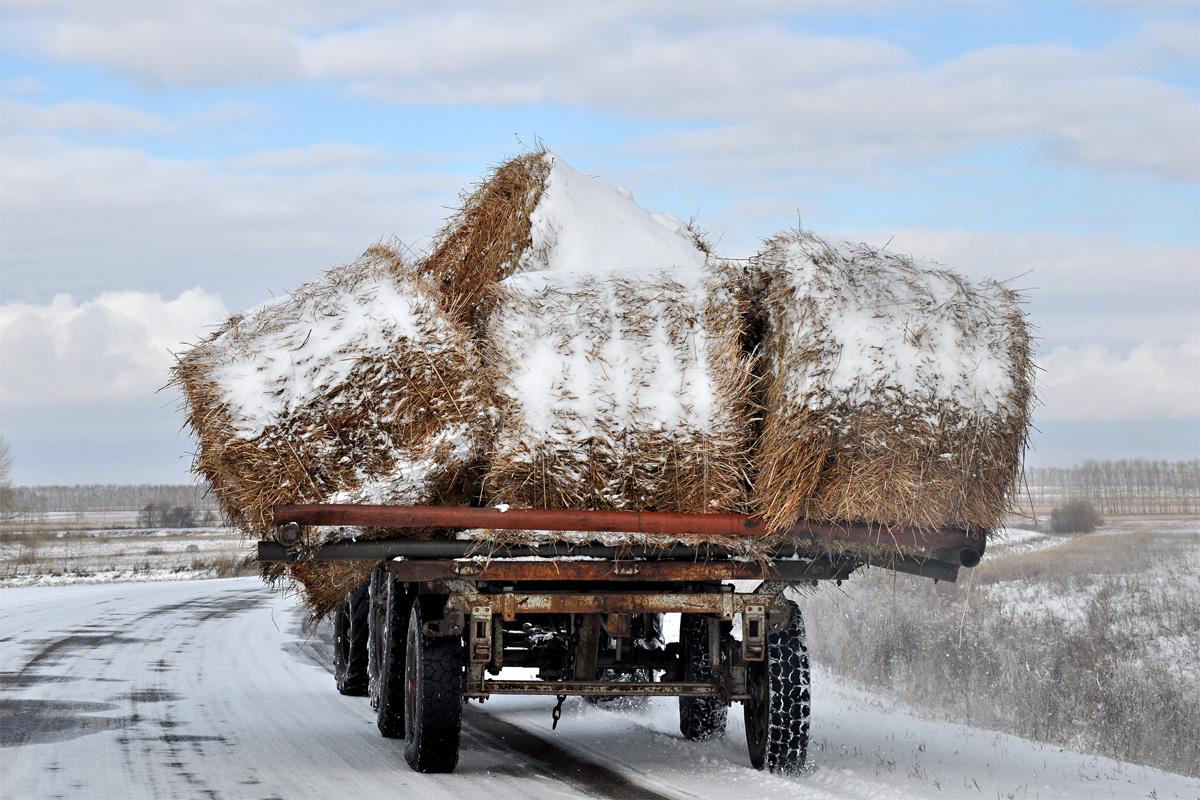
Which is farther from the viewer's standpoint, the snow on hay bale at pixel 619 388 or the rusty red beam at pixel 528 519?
the snow on hay bale at pixel 619 388

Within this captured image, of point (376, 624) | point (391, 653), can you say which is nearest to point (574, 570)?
point (391, 653)

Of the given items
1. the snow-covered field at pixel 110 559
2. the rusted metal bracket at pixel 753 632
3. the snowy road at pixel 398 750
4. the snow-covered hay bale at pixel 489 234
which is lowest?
the snow-covered field at pixel 110 559

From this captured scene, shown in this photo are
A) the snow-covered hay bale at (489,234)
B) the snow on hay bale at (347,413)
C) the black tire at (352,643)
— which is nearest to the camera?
the snow on hay bale at (347,413)

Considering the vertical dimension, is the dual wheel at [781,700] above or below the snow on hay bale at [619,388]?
below

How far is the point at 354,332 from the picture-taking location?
648cm

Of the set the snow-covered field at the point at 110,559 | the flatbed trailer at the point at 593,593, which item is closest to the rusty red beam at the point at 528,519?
the flatbed trailer at the point at 593,593

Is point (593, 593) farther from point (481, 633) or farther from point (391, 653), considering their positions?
point (391, 653)

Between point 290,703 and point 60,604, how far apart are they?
14.0 metres

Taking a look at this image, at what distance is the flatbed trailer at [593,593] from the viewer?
6074 millimetres

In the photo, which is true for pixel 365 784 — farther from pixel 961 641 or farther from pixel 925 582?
pixel 925 582

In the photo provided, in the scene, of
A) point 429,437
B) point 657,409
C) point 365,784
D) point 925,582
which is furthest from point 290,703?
point 925,582

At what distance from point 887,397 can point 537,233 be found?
2558 mm

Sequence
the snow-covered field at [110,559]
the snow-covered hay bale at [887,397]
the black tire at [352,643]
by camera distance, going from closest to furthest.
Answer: the snow-covered hay bale at [887,397]
the black tire at [352,643]
the snow-covered field at [110,559]

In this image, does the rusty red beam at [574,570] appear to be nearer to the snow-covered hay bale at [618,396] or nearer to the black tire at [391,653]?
the snow-covered hay bale at [618,396]
